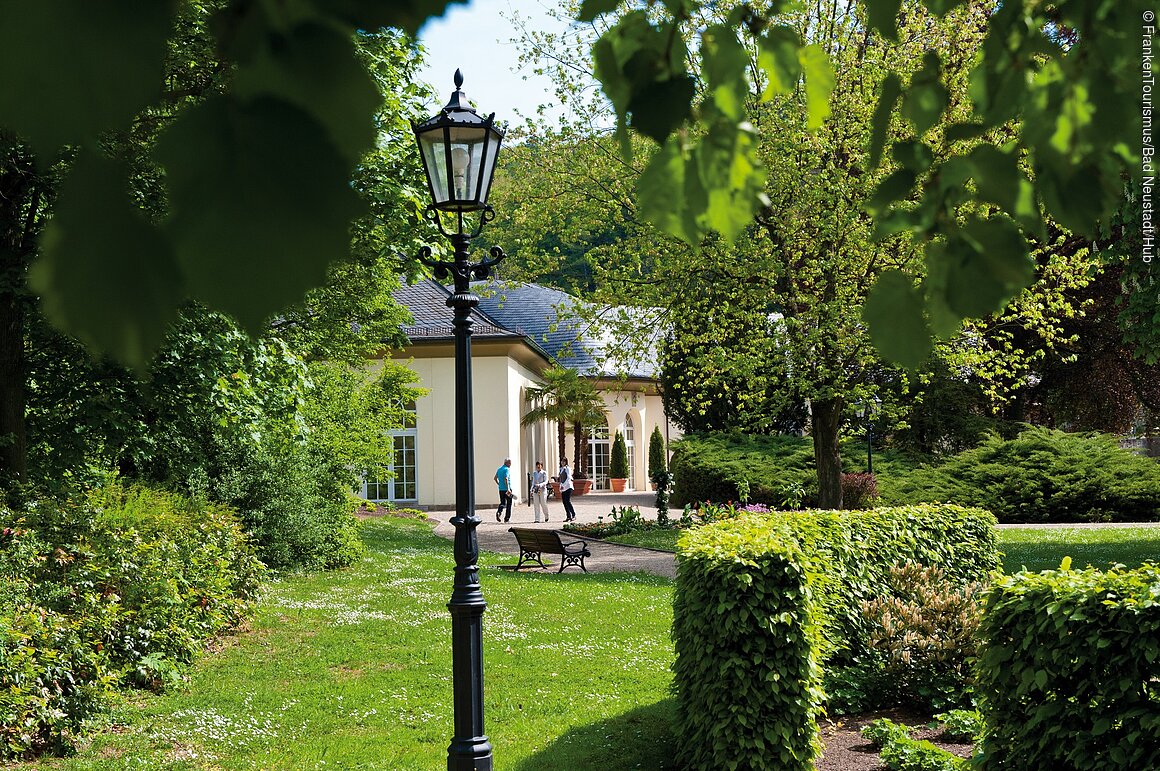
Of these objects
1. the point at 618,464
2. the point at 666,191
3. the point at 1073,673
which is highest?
the point at 666,191

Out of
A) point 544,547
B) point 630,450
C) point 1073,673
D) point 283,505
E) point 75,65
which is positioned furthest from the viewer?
point 630,450

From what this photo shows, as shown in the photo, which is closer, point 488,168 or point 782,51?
point 782,51

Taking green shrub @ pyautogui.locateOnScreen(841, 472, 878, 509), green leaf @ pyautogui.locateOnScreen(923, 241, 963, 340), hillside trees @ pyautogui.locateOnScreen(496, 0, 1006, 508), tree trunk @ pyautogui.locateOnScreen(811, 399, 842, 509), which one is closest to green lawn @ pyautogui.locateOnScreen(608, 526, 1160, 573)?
tree trunk @ pyautogui.locateOnScreen(811, 399, 842, 509)

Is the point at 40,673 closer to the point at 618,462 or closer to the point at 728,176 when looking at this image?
the point at 728,176

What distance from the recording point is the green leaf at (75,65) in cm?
48

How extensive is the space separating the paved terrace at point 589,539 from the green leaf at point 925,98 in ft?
43.4

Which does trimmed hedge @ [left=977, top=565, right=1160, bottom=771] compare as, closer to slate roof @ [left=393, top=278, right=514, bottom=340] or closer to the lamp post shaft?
the lamp post shaft

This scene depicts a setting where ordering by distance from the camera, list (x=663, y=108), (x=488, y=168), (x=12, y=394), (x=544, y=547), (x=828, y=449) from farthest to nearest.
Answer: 1. (x=828, y=449)
2. (x=544, y=547)
3. (x=12, y=394)
4. (x=488, y=168)
5. (x=663, y=108)

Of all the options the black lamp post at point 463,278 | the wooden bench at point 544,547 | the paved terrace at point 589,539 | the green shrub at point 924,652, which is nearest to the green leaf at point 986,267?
the black lamp post at point 463,278

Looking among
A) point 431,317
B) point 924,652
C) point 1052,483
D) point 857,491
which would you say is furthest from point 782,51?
point 431,317

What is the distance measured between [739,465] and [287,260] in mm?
24698

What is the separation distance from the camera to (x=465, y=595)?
5402mm

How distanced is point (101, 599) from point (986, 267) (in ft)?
24.3

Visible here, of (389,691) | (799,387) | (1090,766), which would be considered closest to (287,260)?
(1090,766)
